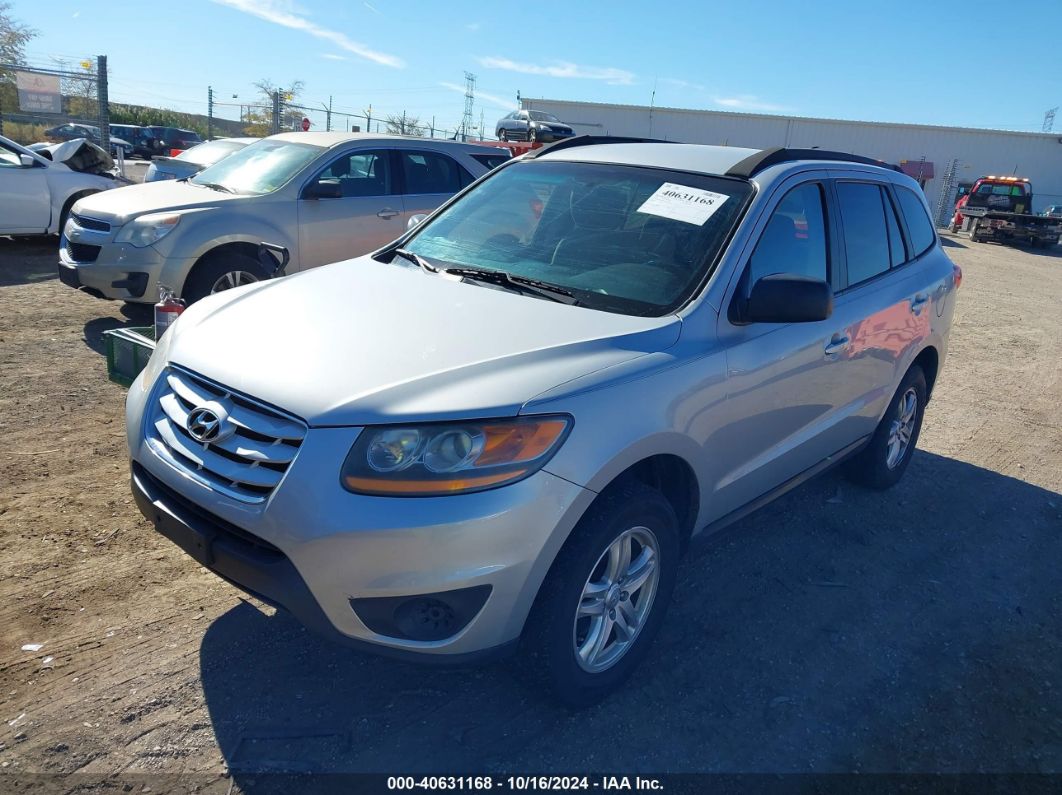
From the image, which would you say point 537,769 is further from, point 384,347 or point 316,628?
point 384,347

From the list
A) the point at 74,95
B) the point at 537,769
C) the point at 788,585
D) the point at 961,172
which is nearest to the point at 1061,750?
the point at 788,585

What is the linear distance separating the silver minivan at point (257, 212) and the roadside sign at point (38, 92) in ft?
33.1

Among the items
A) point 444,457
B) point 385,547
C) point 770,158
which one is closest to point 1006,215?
point 770,158

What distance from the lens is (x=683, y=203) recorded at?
11.2 ft

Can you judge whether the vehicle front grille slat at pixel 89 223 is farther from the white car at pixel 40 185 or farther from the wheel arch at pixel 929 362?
the wheel arch at pixel 929 362

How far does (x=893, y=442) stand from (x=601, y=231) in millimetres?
2519

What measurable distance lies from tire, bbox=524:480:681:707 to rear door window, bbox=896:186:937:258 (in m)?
2.91

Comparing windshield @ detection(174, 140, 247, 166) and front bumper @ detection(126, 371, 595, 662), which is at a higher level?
windshield @ detection(174, 140, 247, 166)

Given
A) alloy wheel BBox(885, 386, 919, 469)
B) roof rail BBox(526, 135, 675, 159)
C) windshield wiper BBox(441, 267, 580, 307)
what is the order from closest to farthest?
1. windshield wiper BBox(441, 267, 580, 307)
2. roof rail BBox(526, 135, 675, 159)
3. alloy wheel BBox(885, 386, 919, 469)

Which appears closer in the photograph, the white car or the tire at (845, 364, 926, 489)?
the tire at (845, 364, 926, 489)

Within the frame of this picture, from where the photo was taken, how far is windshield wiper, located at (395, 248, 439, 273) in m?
3.53

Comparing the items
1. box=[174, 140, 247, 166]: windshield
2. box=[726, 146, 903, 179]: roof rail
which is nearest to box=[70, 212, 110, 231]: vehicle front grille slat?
box=[174, 140, 247, 166]: windshield

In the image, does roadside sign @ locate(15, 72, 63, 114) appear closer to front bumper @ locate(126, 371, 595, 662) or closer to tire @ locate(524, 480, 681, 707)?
front bumper @ locate(126, 371, 595, 662)

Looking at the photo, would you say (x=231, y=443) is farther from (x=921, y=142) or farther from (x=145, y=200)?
(x=921, y=142)
